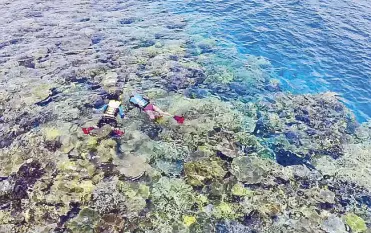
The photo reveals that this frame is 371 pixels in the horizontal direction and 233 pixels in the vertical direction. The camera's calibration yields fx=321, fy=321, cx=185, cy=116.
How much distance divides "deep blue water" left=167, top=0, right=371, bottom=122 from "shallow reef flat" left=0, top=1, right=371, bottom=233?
156 cm

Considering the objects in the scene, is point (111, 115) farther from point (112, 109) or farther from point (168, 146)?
point (168, 146)

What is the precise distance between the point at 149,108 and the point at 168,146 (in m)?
2.71

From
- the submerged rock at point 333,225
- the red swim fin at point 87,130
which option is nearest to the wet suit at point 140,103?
the red swim fin at point 87,130

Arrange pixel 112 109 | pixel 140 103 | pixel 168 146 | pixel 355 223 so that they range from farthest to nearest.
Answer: pixel 140 103 → pixel 112 109 → pixel 168 146 → pixel 355 223

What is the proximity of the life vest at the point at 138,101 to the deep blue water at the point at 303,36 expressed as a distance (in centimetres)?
967

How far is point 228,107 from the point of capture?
17.9 metres

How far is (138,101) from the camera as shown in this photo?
16.8 metres

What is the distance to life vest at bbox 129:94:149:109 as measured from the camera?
54.6 feet

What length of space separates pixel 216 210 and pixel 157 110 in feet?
20.8

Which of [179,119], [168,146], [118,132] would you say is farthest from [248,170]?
[118,132]

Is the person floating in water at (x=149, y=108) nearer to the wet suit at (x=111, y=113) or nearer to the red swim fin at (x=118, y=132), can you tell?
the wet suit at (x=111, y=113)

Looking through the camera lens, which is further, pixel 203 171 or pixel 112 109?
pixel 112 109

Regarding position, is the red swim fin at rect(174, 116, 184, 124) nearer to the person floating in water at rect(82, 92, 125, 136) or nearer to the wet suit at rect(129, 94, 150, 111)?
the wet suit at rect(129, 94, 150, 111)

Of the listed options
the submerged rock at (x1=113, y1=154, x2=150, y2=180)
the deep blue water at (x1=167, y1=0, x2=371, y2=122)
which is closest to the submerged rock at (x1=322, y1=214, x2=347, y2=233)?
the submerged rock at (x1=113, y1=154, x2=150, y2=180)
